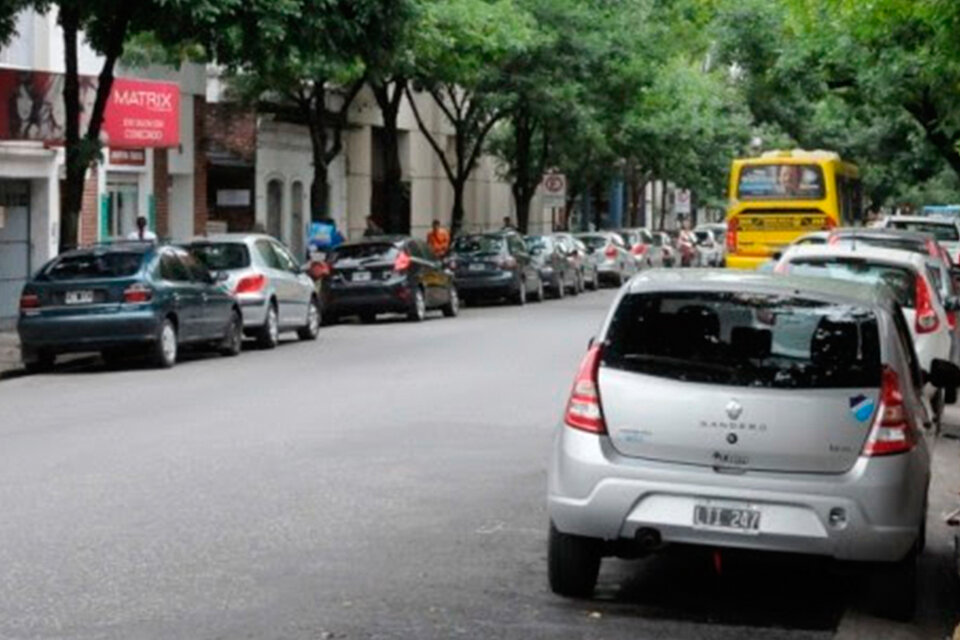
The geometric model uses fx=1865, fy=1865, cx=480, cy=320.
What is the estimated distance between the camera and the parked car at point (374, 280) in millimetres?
31562

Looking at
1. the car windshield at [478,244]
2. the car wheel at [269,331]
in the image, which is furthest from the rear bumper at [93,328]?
the car windshield at [478,244]

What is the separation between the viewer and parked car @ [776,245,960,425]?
16359 millimetres

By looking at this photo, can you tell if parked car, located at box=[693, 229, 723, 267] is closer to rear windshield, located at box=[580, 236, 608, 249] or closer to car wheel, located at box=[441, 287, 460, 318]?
rear windshield, located at box=[580, 236, 608, 249]

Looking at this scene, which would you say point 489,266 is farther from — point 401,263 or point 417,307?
point 401,263

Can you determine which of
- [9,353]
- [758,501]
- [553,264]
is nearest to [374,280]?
[9,353]

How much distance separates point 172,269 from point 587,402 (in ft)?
47.9

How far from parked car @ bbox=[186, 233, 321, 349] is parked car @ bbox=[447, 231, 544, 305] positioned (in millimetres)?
11660

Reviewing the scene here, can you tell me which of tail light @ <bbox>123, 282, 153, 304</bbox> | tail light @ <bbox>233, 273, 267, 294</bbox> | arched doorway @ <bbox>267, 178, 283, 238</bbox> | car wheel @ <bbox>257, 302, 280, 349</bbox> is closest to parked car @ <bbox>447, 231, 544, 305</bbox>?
arched doorway @ <bbox>267, 178, 283, 238</bbox>

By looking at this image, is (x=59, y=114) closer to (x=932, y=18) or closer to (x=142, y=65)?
(x=142, y=65)

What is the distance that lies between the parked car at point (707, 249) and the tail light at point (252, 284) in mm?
38157

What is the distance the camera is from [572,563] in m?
8.78

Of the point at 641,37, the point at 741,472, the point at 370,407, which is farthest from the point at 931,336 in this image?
the point at 641,37

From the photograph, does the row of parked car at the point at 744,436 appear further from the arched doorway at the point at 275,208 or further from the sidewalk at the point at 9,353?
the arched doorway at the point at 275,208

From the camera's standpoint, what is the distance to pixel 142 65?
33.9 metres
